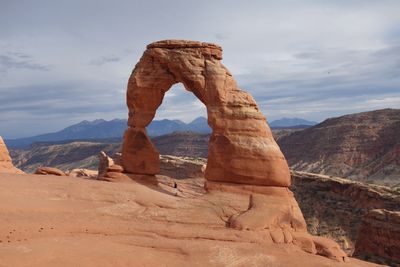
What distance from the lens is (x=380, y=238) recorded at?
33.5m

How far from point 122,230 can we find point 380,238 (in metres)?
24.7

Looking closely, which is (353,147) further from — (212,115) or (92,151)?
(92,151)

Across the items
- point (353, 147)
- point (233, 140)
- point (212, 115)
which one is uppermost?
point (212, 115)

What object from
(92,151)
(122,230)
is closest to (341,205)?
(122,230)

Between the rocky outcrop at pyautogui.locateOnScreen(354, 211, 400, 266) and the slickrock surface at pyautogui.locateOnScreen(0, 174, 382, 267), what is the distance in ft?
56.5

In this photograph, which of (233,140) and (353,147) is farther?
(353,147)

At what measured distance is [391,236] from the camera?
33.2 metres

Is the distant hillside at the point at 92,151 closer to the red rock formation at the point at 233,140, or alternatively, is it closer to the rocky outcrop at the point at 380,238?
the rocky outcrop at the point at 380,238

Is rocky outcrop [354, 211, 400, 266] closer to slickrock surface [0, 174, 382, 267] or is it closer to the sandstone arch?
the sandstone arch

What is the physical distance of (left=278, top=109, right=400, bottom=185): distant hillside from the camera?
7369cm

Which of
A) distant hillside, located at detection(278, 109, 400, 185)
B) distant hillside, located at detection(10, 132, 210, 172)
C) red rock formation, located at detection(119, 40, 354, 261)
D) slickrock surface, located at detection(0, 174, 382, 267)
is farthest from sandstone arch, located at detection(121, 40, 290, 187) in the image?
distant hillside, located at detection(10, 132, 210, 172)

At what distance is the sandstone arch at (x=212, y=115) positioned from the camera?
19.8 meters

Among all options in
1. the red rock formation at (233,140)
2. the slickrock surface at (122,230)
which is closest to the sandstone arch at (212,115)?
the red rock formation at (233,140)

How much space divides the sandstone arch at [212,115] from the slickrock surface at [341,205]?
1864 cm
